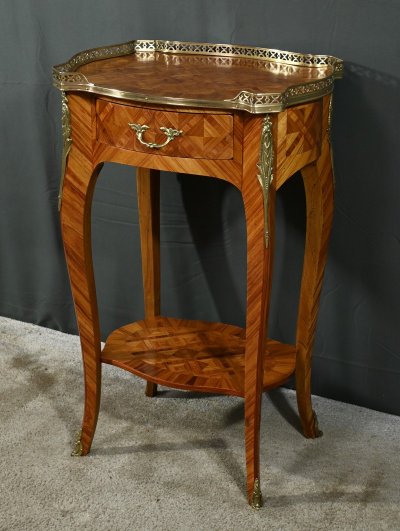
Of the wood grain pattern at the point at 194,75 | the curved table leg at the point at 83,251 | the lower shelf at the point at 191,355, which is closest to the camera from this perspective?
the wood grain pattern at the point at 194,75

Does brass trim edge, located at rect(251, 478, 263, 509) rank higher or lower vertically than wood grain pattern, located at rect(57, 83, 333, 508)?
lower

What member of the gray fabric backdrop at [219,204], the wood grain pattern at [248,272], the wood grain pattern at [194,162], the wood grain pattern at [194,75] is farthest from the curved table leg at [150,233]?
the wood grain pattern at [194,162]

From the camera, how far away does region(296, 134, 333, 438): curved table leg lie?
214 cm

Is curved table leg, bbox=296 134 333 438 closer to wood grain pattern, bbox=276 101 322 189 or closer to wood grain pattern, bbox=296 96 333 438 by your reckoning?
wood grain pattern, bbox=296 96 333 438

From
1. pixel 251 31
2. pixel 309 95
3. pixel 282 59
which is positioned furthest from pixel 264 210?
pixel 251 31

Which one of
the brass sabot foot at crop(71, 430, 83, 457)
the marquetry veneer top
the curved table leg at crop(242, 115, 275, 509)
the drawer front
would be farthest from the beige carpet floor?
the marquetry veneer top

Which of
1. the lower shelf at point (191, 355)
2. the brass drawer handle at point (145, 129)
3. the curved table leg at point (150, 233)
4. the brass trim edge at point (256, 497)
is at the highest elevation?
the brass drawer handle at point (145, 129)

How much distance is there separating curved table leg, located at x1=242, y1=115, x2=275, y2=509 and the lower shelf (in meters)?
0.08

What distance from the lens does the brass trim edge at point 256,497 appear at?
2.11m

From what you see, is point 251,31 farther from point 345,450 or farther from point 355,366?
point 345,450

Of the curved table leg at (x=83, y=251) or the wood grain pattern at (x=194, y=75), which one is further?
the curved table leg at (x=83, y=251)

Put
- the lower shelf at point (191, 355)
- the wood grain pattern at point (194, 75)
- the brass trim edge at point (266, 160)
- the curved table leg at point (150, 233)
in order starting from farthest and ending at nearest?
the curved table leg at point (150, 233) → the lower shelf at point (191, 355) → the wood grain pattern at point (194, 75) → the brass trim edge at point (266, 160)

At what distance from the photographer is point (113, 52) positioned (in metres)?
2.29

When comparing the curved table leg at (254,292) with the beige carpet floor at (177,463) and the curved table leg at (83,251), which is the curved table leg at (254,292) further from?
the curved table leg at (83,251)
